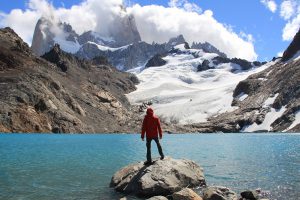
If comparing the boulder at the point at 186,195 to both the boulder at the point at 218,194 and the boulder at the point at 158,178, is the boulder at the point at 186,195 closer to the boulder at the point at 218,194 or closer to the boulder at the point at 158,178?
the boulder at the point at 218,194

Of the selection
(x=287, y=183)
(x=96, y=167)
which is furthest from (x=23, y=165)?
(x=287, y=183)

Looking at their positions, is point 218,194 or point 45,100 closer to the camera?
point 218,194

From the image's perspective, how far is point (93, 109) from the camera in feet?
541

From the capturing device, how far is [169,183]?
949 inches

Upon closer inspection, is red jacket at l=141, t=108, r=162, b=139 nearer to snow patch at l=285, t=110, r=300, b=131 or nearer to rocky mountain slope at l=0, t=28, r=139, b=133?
rocky mountain slope at l=0, t=28, r=139, b=133

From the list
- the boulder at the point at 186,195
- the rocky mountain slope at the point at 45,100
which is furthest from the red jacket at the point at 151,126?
the rocky mountain slope at the point at 45,100

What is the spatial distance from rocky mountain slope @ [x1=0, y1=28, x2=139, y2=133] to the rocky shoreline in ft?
307

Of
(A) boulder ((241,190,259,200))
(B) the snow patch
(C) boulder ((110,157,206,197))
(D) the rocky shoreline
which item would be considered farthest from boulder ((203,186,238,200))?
(B) the snow patch

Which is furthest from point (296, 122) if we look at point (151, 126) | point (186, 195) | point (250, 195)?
point (186, 195)

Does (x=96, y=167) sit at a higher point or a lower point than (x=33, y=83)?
lower

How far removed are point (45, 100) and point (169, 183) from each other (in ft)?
374

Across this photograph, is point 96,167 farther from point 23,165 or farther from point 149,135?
point 149,135

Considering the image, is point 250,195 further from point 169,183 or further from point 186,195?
point 169,183

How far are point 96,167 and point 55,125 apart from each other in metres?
94.8
